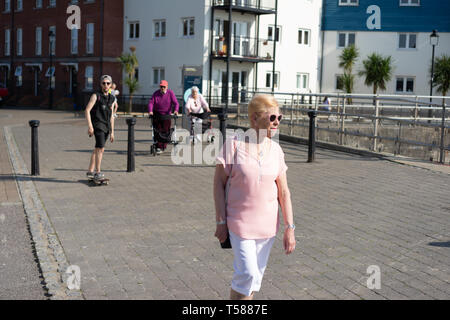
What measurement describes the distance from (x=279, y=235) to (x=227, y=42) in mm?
30309

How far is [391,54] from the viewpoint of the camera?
4259cm

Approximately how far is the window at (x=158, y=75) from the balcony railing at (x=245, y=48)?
4.29 m

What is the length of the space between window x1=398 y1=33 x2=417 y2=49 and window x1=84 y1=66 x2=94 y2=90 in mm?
21774

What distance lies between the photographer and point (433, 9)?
4234 cm

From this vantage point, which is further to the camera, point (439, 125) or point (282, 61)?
point (282, 61)

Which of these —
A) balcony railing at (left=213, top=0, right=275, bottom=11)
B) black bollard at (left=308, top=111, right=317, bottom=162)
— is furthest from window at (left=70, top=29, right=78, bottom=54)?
black bollard at (left=308, top=111, right=317, bottom=162)

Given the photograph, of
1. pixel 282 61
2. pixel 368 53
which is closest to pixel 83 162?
pixel 282 61

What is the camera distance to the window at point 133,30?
3962 centimetres

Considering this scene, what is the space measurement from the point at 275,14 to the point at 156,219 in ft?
104

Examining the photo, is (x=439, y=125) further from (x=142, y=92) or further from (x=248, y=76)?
(x=142, y=92)

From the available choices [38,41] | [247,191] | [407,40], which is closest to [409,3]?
[407,40]

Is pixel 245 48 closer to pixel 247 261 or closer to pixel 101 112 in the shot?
pixel 101 112

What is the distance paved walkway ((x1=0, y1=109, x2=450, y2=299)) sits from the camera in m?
4.91

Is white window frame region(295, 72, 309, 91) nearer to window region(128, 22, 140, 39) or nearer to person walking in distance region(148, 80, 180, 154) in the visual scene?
window region(128, 22, 140, 39)
